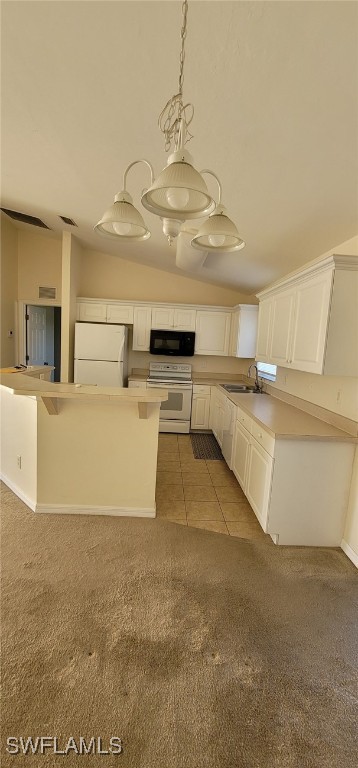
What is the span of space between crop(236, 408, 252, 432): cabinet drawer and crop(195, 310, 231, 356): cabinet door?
1910 millimetres

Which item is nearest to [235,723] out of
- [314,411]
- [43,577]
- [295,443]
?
[43,577]

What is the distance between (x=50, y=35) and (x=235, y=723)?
283 centimetres

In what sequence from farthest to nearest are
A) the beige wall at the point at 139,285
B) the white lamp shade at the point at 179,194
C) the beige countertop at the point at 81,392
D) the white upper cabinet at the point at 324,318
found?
the beige wall at the point at 139,285 < the beige countertop at the point at 81,392 < the white upper cabinet at the point at 324,318 < the white lamp shade at the point at 179,194

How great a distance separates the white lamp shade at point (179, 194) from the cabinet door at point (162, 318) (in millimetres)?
3822

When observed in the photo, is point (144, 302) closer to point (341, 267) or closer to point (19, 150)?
point (19, 150)

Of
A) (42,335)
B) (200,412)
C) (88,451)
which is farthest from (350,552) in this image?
(42,335)

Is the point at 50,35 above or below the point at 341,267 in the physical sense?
above

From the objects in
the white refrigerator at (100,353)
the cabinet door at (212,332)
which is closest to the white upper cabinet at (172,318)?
the cabinet door at (212,332)

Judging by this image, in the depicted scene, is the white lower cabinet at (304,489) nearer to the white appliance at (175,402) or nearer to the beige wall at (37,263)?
the white appliance at (175,402)

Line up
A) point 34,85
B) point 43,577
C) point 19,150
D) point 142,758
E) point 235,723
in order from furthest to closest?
1. point 19,150
2. point 43,577
3. point 34,85
4. point 235,723
5. point 142,758

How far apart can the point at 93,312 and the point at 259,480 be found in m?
3.65

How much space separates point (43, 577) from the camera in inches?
74.4

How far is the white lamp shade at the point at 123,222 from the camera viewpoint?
134 cm

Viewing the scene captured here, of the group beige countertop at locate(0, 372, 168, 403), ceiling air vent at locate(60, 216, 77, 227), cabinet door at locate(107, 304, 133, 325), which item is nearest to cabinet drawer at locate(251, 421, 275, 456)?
beige countertop at locate(0, 372, 168, 403)
